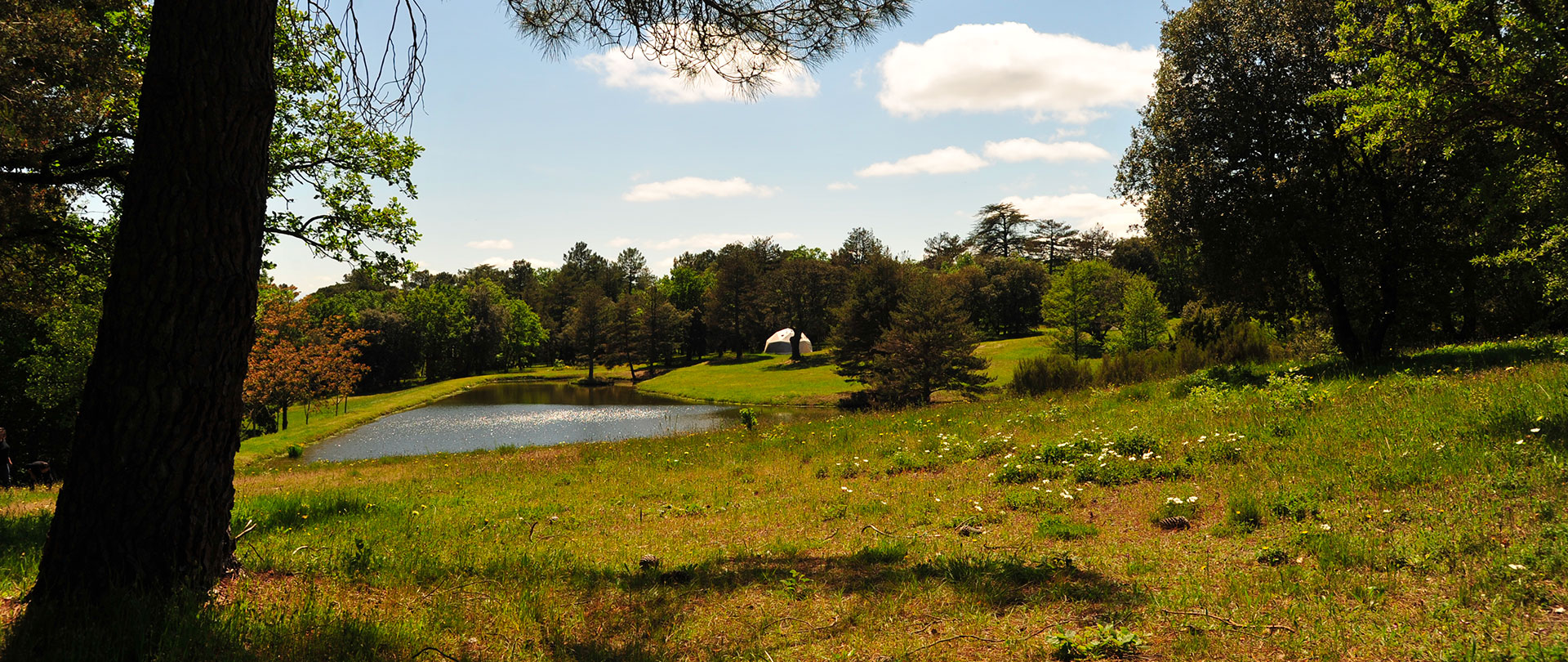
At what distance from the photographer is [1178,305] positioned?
73.4 metres

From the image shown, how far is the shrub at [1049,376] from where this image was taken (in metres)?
26.3

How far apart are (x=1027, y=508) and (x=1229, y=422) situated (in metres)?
4.18

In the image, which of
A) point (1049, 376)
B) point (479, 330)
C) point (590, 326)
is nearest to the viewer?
point (1049, 376)

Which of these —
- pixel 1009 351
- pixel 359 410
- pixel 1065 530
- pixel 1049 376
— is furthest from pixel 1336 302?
pixel 359 410

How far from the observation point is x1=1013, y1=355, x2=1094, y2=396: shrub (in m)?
26.3

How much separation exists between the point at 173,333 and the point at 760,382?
5668 cm

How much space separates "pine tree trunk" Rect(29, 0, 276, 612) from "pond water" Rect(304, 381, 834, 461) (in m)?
20.4

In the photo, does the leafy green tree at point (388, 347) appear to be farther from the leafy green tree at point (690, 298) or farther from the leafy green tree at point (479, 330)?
the leafy green tree at point (690, 298)

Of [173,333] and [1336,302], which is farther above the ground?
[1336,302]

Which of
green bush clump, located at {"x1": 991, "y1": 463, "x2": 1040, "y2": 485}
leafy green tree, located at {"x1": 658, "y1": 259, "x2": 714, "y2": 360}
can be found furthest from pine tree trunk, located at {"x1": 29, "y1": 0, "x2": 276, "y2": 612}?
leafy green tree, located at {"x1": 658, "y1": 259, "x2": 714, "y2": 360}

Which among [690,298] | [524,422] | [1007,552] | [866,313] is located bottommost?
[524,422]

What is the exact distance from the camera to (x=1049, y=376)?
2762 centimetres

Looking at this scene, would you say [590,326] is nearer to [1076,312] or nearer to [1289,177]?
[1076,312]

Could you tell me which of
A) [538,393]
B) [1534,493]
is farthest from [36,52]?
[538,393]
